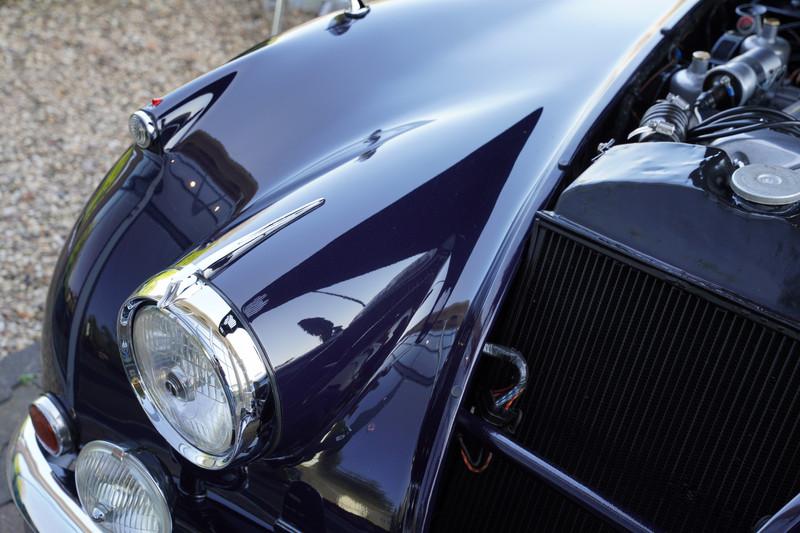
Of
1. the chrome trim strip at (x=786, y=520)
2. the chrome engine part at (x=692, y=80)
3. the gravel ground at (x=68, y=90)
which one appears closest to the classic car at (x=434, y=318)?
the chrome trim strip at (x=786, y=520)

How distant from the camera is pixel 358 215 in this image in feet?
4.52

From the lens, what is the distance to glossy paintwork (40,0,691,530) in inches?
50.2

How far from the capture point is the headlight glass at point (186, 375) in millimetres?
1173

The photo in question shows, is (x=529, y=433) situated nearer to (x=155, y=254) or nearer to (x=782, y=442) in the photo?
(x=782, y=442)

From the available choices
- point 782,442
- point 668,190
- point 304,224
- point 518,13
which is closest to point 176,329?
point 304,224

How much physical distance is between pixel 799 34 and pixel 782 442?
4.83 ft

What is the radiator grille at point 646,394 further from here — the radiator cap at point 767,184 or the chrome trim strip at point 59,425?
the chrome trim strip at point 59,425

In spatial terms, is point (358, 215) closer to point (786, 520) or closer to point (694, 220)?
point (694, 220)

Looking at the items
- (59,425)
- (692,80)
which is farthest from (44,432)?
(692,80)

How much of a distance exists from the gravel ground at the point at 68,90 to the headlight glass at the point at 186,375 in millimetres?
1680

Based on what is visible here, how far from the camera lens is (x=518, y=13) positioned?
192cm

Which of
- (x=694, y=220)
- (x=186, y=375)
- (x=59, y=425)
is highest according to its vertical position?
(x=694, y=220)

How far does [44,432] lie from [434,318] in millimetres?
796

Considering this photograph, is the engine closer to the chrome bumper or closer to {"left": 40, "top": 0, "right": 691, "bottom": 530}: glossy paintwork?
{"left": 40, "top": 0, "right": 691, "bottom": 530}: glossy paintwork
